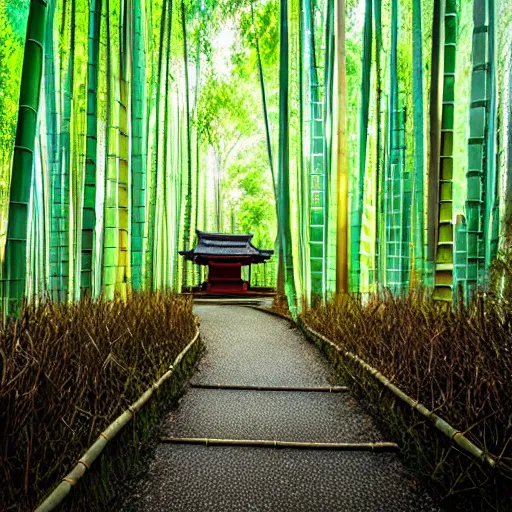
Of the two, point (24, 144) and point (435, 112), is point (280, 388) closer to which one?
point (24, 144)

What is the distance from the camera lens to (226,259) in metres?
10.6

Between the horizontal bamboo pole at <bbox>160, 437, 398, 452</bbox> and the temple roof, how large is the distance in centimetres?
810

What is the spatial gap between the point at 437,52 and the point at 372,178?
2.38 meters

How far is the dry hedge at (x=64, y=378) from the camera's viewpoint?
1196 millimetres

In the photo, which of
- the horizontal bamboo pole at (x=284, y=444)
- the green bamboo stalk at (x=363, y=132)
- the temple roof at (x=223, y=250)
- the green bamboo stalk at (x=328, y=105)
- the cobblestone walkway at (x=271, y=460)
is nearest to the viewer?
the cobblestone walkway at (x=271, y=460)

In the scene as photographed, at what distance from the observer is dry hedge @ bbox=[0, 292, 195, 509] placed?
47.1 inches

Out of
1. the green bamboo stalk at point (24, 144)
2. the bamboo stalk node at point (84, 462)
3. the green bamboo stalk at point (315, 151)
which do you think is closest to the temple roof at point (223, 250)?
the green bamboo stalk at point (315, 151)

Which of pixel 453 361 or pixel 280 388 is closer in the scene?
pixel 453 361

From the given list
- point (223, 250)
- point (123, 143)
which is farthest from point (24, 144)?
point (223, 250)

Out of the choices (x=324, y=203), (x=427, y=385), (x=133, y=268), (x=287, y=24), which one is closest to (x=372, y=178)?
(x=324, y=203)

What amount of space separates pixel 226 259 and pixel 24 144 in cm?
857

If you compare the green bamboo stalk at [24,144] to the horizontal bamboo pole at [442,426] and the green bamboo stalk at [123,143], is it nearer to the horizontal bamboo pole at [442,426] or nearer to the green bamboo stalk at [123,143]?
the green bamboo stalk at [123,143]

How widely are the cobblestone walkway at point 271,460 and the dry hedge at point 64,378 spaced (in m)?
0.28

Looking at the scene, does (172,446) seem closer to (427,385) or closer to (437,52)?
(427,385)
